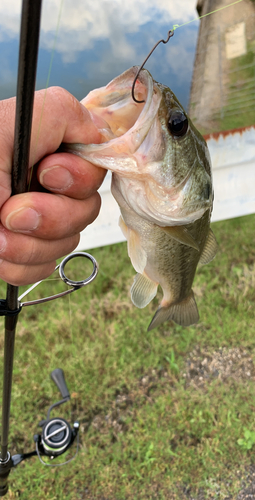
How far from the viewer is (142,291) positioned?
1616 mm

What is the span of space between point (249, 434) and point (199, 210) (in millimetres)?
1940

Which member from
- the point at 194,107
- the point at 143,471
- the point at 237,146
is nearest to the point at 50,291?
the point at 143,471

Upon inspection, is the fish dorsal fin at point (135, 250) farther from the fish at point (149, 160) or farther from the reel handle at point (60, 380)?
the reel handle at point (60, 380)

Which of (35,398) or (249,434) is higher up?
(35,398)

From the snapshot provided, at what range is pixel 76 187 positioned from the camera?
42.9 inches

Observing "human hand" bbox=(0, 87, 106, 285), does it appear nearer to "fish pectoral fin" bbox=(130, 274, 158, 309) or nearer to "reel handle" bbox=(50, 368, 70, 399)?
"fish pectoral fin" bbox=(130, 274, 158, 309)

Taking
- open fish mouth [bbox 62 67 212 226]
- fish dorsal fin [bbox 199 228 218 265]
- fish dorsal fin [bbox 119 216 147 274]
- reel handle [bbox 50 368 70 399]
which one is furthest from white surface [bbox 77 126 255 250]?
open fish mouth [bbox 62 67 212 226]

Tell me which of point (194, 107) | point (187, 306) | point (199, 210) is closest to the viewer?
point (199, 210)

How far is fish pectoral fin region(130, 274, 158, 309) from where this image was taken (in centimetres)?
159

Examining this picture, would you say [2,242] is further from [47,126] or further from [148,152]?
[148,152]

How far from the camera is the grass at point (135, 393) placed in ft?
7.47

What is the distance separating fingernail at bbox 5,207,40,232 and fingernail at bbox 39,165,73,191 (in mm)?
98

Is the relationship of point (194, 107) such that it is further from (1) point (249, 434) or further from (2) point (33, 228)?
(2) point (33, 228)

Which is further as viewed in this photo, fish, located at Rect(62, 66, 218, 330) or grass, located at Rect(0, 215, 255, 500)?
grass, located at Rect(0, 215, 255, 500)
